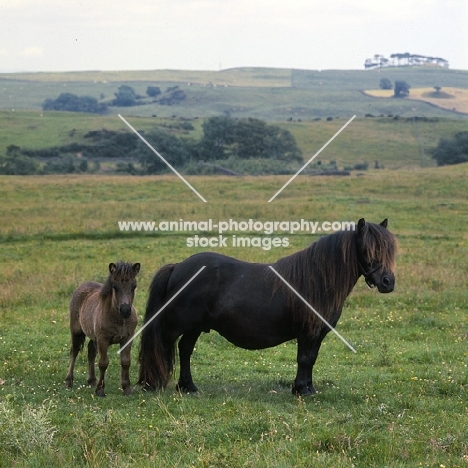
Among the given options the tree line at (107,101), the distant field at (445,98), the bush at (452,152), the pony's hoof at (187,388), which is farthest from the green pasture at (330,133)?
the pony's hoof at (187,388)

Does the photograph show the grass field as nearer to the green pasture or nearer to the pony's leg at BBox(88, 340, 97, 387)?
the pony's leg at BBox(88, 340, 97, 387)

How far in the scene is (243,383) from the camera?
32.5ft

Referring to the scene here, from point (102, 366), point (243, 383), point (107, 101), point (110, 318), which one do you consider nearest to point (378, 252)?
point (243, 383)

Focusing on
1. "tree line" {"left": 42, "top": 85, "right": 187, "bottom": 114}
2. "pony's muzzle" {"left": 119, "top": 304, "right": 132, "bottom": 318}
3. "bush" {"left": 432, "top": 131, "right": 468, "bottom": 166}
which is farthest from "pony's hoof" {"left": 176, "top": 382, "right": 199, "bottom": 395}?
"tree line" {"left": 42, "top": 85, "right": 187, "bottom": 114}

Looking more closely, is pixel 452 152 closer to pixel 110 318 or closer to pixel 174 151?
pixel 174 151

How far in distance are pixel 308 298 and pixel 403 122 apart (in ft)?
325

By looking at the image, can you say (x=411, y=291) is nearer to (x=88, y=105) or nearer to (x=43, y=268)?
(x=43, y=268)

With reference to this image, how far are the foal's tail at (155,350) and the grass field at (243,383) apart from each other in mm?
267

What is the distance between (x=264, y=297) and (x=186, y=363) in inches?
54.7

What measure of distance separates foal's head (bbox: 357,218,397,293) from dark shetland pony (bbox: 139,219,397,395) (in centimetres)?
1

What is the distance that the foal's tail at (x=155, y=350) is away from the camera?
966cm

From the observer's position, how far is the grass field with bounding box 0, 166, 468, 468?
6.77m

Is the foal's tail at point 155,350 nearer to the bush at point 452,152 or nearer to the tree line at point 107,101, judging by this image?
the bush at point 452,152

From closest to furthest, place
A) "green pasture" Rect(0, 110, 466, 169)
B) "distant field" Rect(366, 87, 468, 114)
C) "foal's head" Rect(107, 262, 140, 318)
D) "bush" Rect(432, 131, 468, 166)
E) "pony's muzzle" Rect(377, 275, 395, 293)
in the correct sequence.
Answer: "foal's head" Rect(107, 262, 140, 318) < "pony's muzzle" Rect(377, 275, 395, 293) < "bush" Rect(432, 131, 468, 166) < "green pasture" Rect(0, 110, 466, 169) < "distant field" Rect(366, 87, 468, 114)
